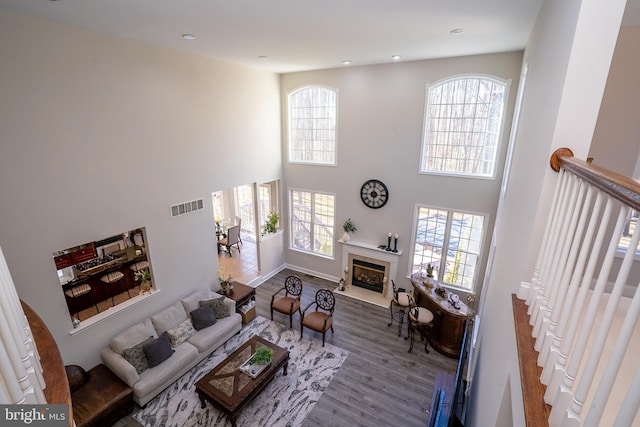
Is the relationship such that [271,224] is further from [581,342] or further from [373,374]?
[581,342]

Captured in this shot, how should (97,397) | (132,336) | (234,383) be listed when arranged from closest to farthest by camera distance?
(97,397) < (234,383) < (132,336)

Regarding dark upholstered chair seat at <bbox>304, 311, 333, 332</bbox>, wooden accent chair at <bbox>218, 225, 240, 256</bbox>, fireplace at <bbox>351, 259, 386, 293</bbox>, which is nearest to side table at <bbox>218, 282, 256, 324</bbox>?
dark upholstered chair seat at <bbox>304, 311, 333, 332</bbox>

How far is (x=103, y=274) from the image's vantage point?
6.74 m

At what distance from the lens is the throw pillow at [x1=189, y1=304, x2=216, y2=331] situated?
5977mm

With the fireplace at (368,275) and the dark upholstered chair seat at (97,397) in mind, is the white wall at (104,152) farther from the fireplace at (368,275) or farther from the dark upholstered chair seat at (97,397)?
the fireplace at (368,275)

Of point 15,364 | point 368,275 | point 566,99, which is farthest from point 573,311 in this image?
point 368,275

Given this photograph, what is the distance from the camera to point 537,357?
5.16ft

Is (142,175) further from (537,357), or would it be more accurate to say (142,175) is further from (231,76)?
(537,357)

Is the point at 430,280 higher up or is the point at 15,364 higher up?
the point at 15,364

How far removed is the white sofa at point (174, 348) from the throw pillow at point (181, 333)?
2.7 inches

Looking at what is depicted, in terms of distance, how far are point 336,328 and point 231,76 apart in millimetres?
6088

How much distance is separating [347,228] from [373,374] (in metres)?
3.61

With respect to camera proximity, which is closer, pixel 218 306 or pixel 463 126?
pixel 218 306

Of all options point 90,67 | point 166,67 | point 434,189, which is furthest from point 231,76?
point 434,189
